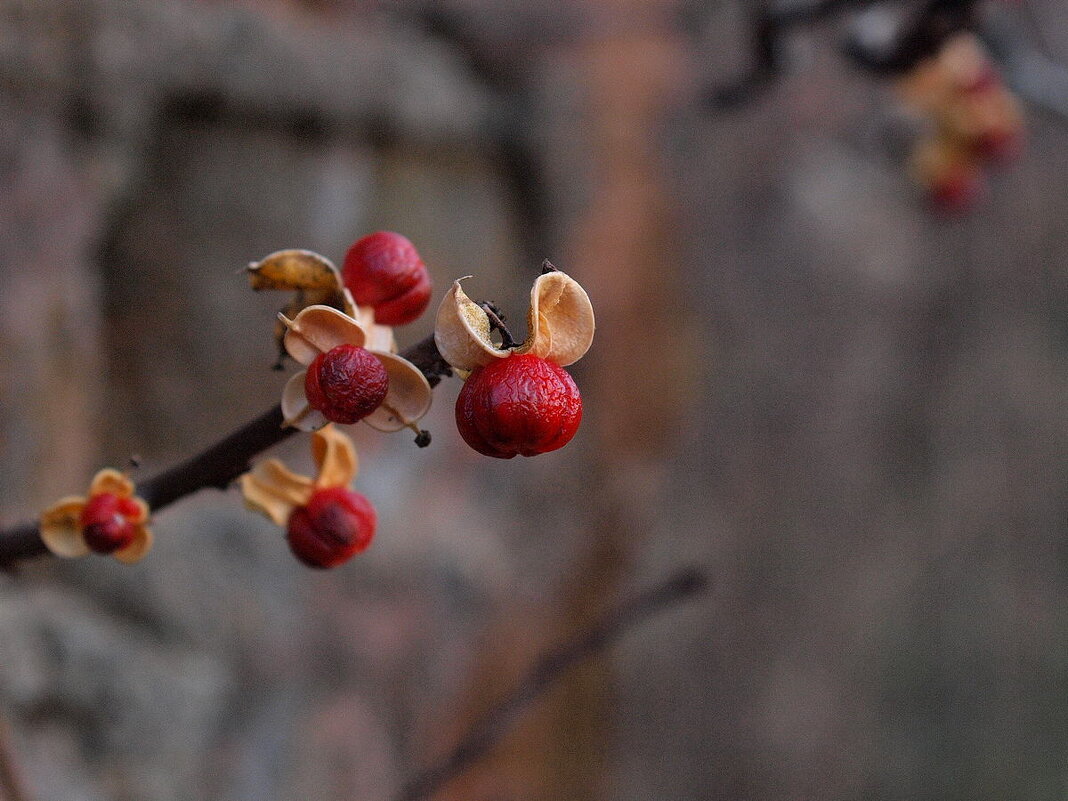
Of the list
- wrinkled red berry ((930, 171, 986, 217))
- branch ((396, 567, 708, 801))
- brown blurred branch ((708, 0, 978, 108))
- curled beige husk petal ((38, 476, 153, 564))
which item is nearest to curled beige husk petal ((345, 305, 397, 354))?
curled beige husk petal ((38, 476, 153, 564))

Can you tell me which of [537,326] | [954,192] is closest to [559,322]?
[537,326]

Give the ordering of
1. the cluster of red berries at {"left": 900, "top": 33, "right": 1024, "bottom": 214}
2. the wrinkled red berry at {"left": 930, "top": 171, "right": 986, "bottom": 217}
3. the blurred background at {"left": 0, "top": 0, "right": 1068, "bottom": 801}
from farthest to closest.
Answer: the wrinkled red berry at {"left": 930, "top": 171, "right": 986, "bottom": 217} < the cluster of red berries at {"left": 900, "top": 33, "right": 1024, "bottom": 214} < the blurred background at {"left": 0, "top": 0, "right": 1068, "bottom": 801}

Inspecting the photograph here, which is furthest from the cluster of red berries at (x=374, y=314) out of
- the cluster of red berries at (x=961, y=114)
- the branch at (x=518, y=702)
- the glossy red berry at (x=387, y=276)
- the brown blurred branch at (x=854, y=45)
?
the cluster of red berries at (x=961, y=114)

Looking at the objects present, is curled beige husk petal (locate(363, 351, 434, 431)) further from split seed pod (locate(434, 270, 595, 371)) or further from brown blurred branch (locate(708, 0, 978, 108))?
brown blurred branch (locate(708, 0, 978, 108))

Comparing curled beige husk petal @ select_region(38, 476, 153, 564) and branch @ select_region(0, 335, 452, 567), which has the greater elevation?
branch @ select_region(0, 335, 452, 567)

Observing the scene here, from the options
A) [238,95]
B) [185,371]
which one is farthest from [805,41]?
[185,371]

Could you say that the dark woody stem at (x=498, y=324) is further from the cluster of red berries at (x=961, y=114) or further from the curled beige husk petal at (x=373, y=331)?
the cluster of red berries at (x=961, y=114)

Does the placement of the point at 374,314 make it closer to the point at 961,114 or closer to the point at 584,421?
the point at 961,114
